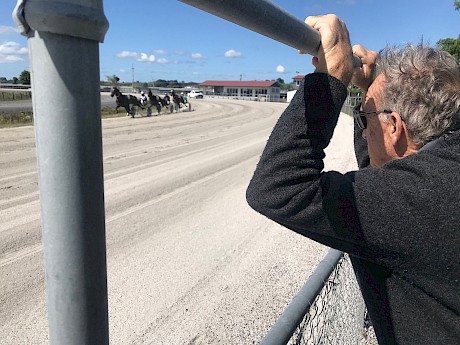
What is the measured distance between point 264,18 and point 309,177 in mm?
565

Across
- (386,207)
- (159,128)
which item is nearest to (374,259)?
(386,207)

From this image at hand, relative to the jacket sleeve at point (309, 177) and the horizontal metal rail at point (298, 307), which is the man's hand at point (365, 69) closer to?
the jacket sleeve at point (309, 177)

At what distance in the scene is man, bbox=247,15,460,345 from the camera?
3.96ft

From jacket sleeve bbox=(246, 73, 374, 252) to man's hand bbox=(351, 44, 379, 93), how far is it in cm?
48

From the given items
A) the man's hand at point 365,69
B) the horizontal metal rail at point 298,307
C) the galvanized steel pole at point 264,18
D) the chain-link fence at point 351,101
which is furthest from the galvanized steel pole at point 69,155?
the man's hand at point 365,69

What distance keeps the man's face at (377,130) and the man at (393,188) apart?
40 mm

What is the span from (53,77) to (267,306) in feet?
12.6

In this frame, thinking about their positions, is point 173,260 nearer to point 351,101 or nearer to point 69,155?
point 69,155

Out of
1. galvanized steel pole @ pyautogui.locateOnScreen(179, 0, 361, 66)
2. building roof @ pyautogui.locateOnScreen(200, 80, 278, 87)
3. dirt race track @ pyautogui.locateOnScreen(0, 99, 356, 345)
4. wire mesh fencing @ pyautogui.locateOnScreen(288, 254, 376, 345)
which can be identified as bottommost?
dirt race track @ pyautogui.locateOnScreen(0, 99, 356, 345)

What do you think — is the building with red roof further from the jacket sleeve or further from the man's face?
the jacket sleeve

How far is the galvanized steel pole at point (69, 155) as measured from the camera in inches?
21.8

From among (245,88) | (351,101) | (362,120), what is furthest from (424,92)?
(245,88)

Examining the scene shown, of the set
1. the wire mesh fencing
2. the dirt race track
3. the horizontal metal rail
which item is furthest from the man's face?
the dirt race track

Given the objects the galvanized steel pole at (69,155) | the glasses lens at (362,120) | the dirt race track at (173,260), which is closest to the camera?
the galvanized steel pole at (69,155)
